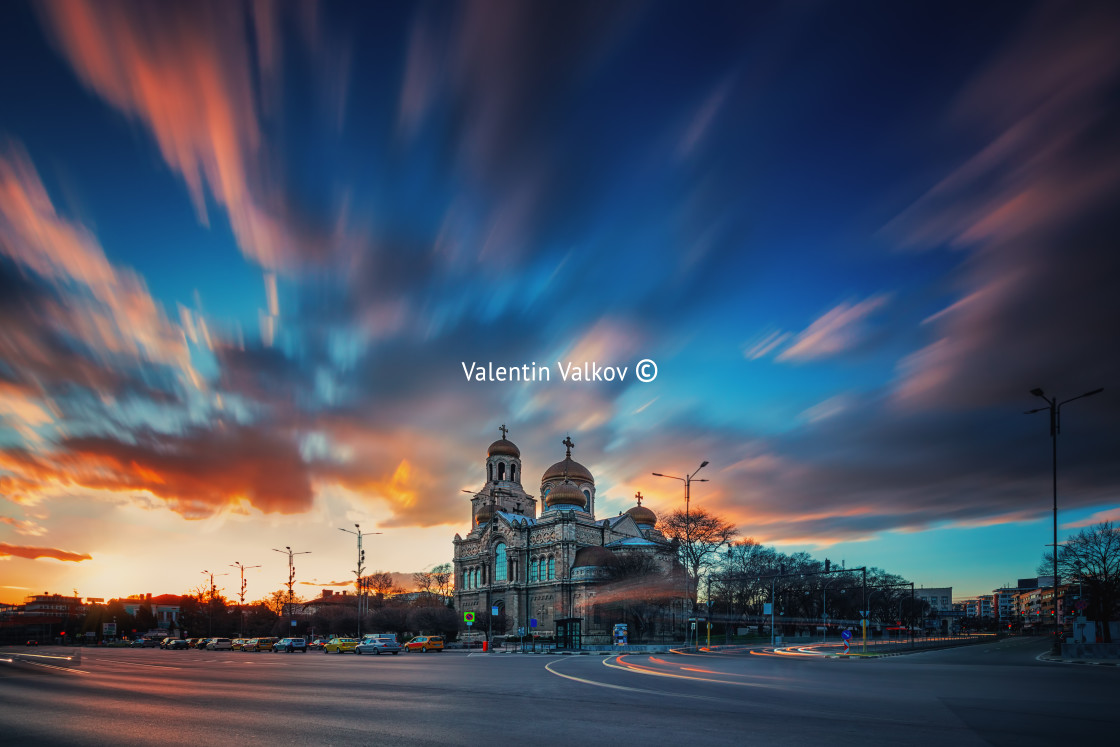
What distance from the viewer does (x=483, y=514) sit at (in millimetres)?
99500

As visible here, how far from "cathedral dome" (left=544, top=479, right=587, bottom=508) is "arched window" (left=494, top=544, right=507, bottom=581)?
29.1 feet

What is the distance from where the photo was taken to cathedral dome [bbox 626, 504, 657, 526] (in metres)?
101

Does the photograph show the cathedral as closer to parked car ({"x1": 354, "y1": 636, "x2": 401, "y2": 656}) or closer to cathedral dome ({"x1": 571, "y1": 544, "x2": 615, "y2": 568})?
cathedral dome ({"x1": 571, "y1": 544, "x2": 615, "y2": 568})

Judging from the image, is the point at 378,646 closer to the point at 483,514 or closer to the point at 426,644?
the point at 426,644

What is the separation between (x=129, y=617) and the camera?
141 metres

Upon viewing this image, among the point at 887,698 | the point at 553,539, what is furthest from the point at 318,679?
the point at 553,539

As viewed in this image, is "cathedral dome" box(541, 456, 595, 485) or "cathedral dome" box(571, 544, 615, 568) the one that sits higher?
"cathedral dome" box(541, 456, 595, 485)

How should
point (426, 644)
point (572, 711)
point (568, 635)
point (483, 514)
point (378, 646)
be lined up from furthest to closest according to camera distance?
point (483, 514)
point (568, 635)
point (426, 644)
point (378, 646)
point (572, 711)

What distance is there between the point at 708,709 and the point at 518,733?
171 inches

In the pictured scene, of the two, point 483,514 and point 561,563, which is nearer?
point 561,563

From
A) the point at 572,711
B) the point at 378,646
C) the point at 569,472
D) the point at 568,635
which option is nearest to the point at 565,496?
the point at 569,472

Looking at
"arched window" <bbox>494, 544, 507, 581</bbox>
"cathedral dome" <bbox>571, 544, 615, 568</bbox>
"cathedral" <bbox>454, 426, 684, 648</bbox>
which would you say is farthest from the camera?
"arched window" <bbox>494, 544, 507, 581</bbox>

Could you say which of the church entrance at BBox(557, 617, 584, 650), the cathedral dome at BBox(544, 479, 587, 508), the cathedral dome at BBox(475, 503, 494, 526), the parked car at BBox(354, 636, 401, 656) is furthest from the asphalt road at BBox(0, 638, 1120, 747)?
the cathedral dome at BBox(475, 503, 494, 526)

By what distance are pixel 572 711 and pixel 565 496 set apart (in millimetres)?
76431
